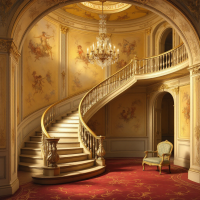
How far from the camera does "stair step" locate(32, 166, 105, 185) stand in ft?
20.6

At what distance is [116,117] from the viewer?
12367 millimetres

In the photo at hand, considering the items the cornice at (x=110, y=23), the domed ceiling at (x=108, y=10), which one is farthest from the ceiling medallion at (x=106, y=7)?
the cornice at (x=110, y=23)

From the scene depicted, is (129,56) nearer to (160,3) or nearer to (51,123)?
(51,123)

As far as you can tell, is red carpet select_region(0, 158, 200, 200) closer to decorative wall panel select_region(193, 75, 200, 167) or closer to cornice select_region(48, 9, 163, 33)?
decorative wall panel select_region(193, 75, 200, 167)

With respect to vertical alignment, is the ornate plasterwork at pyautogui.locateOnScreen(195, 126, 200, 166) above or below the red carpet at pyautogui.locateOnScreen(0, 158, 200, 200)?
above

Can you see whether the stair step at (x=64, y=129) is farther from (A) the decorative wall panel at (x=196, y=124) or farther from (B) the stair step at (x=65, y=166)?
(A) the decorative wall panel at (x=196, y=124)

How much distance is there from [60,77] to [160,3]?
6.48 meters

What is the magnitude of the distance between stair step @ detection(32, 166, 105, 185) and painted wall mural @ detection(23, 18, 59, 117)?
11.8ft

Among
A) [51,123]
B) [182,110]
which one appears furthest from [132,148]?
[51,123]

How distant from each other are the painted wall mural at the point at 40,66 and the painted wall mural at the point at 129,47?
3.18 m

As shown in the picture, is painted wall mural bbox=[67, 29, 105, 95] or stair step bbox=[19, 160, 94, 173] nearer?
stair step bbox=[19, 160, 94, 173]

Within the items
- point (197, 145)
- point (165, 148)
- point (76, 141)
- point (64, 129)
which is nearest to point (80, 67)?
point (64, 129)

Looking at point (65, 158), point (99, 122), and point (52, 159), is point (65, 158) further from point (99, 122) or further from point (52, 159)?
point (99, 122)

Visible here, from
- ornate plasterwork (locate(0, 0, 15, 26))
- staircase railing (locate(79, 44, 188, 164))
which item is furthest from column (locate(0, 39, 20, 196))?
staircase railing (locate(79, 44, 188, 164))
